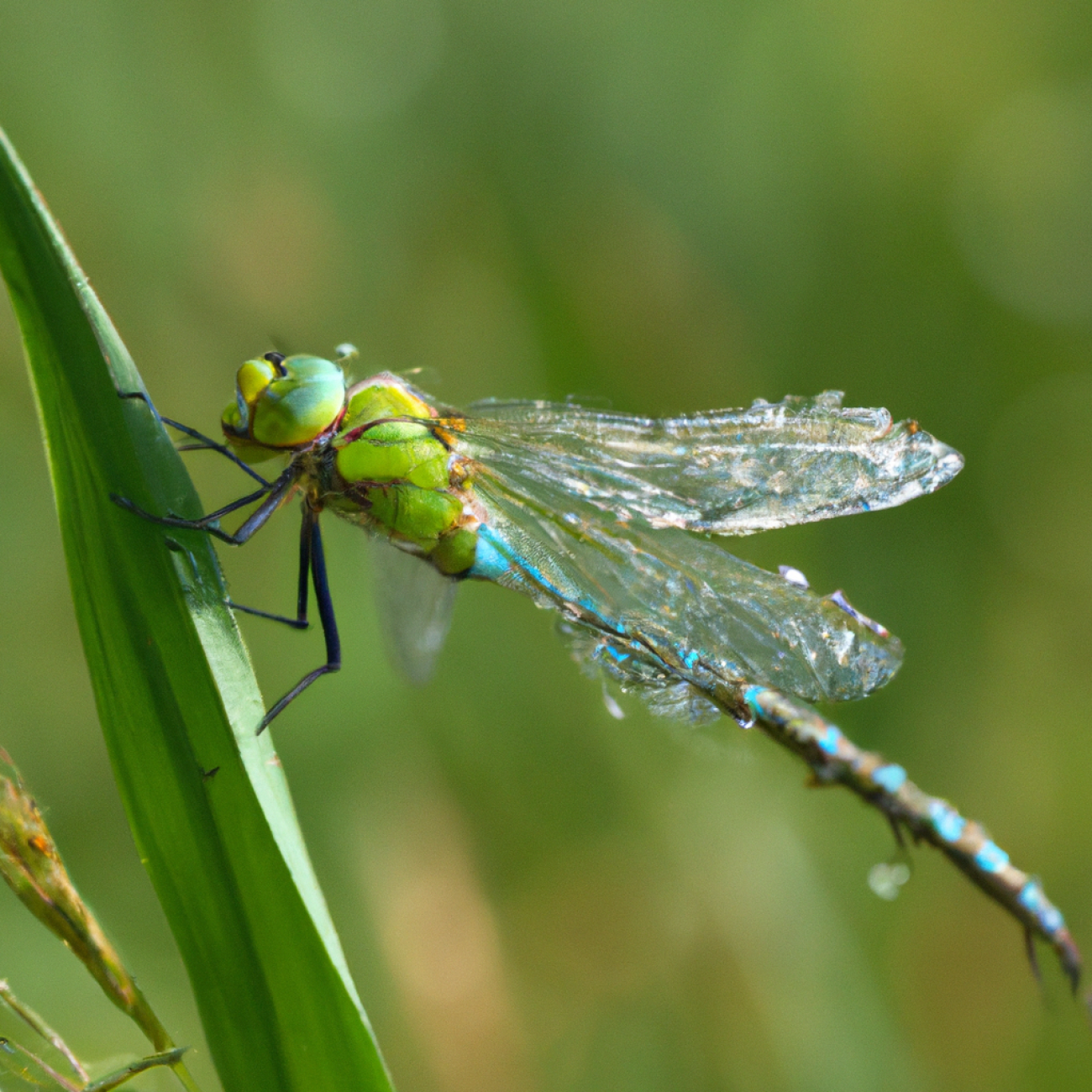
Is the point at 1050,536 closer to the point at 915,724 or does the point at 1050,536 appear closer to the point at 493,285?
the point at 915,724

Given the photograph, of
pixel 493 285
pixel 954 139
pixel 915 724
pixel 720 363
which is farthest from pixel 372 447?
pixel 954 139

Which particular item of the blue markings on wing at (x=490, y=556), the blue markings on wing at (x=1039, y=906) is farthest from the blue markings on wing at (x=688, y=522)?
the blue markings on wing at (x=1039, y=906)

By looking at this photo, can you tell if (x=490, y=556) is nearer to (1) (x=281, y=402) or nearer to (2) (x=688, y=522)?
(2) (x=688, y=522)

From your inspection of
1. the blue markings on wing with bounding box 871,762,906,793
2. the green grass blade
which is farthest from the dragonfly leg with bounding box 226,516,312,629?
the blue markings on wing with bounding box 871,762,906,793

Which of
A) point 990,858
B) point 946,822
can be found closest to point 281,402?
point 946,822

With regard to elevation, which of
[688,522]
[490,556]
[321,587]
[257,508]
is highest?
[257,508]

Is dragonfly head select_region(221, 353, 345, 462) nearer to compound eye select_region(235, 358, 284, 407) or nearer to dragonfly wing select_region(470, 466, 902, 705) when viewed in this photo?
compound eye select_region(235, 358, 284, 407)
